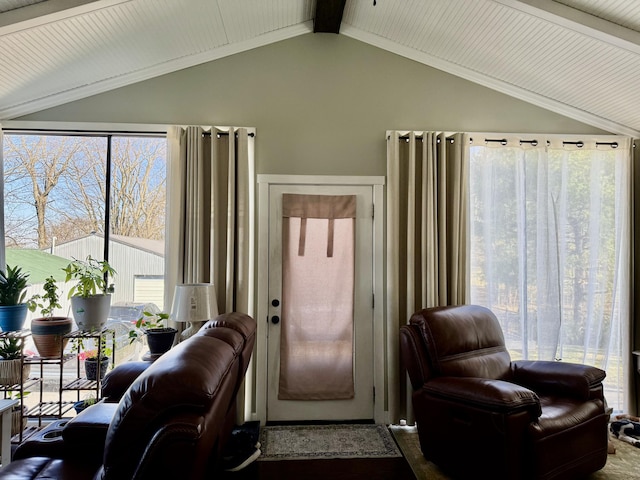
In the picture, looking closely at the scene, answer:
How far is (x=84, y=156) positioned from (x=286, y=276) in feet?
6.50

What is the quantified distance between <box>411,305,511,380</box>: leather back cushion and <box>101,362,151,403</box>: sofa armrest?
1892mm

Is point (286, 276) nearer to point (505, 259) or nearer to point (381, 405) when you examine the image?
point (381, 405)

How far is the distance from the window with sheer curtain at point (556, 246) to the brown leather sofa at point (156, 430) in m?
2.56

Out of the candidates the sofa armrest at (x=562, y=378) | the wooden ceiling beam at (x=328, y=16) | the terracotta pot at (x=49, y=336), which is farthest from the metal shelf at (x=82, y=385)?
the wooden ceiling beam at (x=328, y=16)

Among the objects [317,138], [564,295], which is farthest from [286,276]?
[564,295]

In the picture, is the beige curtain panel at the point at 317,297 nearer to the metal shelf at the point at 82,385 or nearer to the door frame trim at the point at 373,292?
the door frame trim at the point at 373,292

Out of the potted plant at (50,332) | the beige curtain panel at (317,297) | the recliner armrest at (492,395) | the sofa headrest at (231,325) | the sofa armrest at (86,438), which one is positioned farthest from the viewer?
the beige curtain panel at (317,297)

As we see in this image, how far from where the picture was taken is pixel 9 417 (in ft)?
7.39

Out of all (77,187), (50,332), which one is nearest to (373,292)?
(50,332)

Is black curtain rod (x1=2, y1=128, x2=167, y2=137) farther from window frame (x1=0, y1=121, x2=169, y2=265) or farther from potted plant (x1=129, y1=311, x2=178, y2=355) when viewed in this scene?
potted plant (x1=129, y1=311, x2=178, y2=355)

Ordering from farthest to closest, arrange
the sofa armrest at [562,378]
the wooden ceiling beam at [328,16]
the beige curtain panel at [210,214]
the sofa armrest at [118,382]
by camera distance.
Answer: the beige curtain panel at [210,214]
the wooden ceiling beam at [328,16]
the sofa armrest at [562,378]
the sofa armrest at [118,382]

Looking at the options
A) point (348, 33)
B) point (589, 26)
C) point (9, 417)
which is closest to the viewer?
point (9, 417)

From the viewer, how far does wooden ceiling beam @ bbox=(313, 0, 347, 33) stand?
2915mm

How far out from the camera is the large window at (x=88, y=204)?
Answer: 3.17 m
